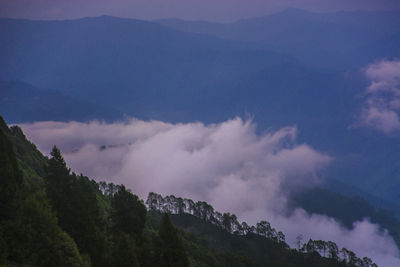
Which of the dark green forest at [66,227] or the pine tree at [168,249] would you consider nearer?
the dark green forest at [66,227]

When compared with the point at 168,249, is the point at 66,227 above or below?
above

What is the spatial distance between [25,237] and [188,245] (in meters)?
44.0

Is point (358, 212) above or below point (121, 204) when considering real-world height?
above

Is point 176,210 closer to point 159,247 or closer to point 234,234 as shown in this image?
point 234,234

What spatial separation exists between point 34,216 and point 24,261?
2245 mm

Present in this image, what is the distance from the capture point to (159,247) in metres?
21.5

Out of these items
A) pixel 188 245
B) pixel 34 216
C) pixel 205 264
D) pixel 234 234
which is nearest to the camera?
pixel 34 216

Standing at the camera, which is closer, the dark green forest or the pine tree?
the dark green forest

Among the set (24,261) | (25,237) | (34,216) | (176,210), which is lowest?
(24,261)

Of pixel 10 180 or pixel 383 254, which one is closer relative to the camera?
pixel 10 180

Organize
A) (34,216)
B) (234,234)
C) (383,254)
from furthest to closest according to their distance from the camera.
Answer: (383,254) < (234,234) < (34,216)

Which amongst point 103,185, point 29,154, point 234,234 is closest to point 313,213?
point 234,234

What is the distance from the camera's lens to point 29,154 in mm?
56750

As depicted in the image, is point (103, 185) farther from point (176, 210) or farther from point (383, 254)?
point (383, 254)
